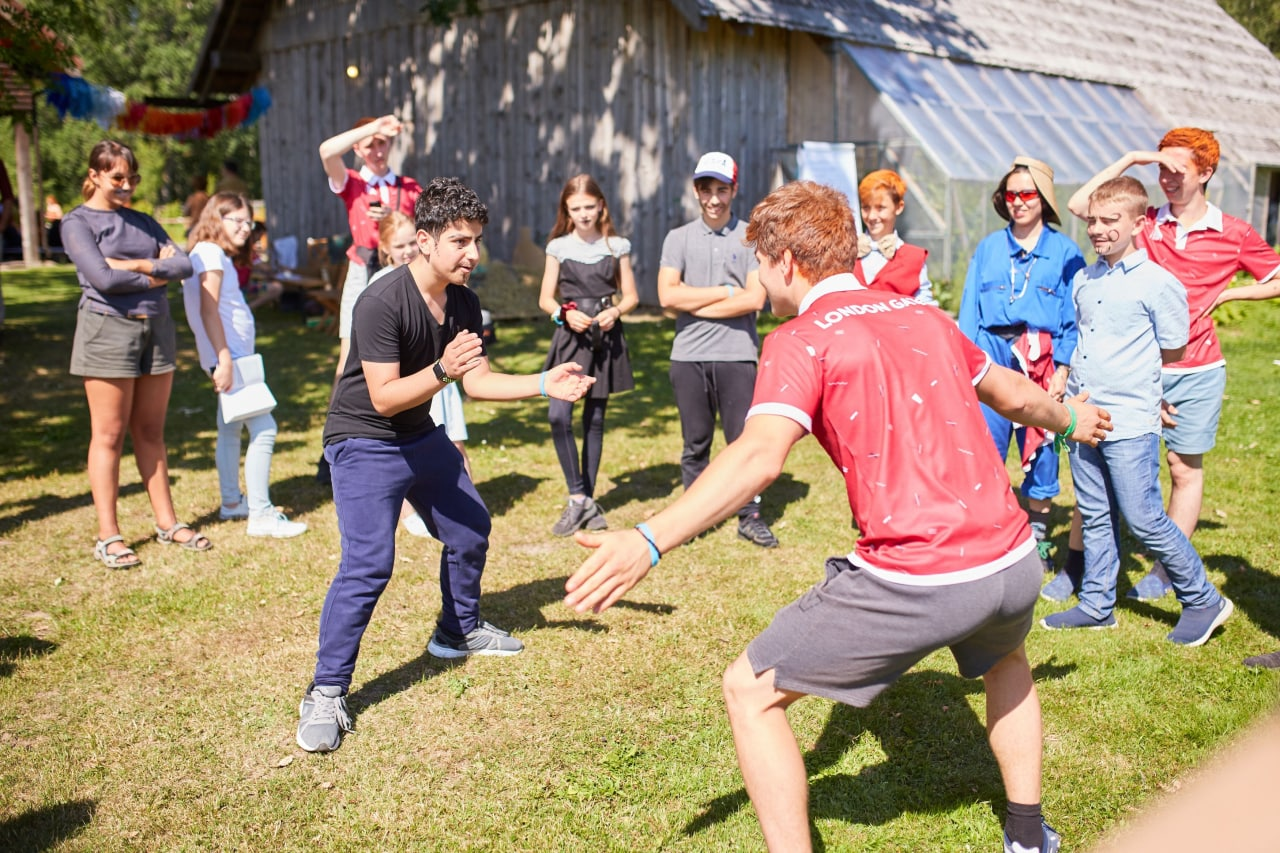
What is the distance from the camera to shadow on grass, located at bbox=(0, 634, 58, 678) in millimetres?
5012

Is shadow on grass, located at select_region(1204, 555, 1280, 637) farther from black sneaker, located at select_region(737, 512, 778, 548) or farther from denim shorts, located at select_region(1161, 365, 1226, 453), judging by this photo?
black sneaker, located at select_region(737, 512, 778, 548)

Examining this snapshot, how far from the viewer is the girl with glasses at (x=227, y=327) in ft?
21.1

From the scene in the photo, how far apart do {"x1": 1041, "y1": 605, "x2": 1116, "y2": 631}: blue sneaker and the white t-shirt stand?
16.0 ft

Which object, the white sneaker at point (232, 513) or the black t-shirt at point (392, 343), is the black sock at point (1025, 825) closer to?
the black t-shirt at point (392, 343)

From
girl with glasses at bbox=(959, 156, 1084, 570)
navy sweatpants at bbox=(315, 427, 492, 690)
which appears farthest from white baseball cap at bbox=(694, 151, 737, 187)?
navy sweatpants at bbox=(315, 427, 492, 690)

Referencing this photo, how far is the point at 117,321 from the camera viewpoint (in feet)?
20.0

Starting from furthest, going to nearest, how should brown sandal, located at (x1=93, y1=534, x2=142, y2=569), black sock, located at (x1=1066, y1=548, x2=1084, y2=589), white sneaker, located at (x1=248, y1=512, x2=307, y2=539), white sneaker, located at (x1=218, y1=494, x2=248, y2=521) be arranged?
white sneaker, located at (x1=218, y1=494, x2=248, y2=521)
white sneaker, located at (x1=248, y1=512, x2=307, y2=539)
brown sandal, located at (x1=93, y1=534, x2=142, y2=569)
black sock, located at (x1=1066, y1=548, x2=1084, y2=589)

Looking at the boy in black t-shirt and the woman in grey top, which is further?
the woman in grey top

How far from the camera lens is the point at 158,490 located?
652 centimetres

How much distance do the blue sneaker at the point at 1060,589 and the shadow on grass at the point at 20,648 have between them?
5003mm

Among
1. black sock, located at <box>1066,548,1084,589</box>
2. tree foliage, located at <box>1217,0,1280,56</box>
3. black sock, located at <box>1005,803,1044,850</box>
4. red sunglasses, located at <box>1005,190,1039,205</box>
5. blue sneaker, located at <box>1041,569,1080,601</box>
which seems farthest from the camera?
tree foliage, located at <box>1217,0,1280,56</box>

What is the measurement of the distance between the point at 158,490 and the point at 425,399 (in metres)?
3.23

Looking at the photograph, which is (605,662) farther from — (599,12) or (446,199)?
(599,12)

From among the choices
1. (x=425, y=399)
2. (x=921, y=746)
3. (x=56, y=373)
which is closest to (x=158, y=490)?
(x=425, y=399)
